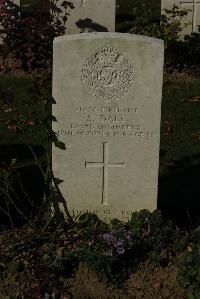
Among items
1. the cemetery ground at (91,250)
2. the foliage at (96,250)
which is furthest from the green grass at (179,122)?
the foliage at (96,250)

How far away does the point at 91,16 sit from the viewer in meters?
10.3

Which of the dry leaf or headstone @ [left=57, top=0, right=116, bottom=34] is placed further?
headstone @ [left=57, top=0, right=116, bottom=34]

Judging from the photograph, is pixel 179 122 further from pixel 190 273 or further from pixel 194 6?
pixel 190 273

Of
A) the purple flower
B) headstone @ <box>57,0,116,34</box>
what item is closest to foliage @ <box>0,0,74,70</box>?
headstone @ <box>57,0,116,34</box>

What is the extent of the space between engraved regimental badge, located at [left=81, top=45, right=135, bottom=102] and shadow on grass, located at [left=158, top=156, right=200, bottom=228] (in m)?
1.29

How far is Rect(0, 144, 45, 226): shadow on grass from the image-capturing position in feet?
18.9

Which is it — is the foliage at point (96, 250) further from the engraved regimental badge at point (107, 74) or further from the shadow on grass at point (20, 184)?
the engraved regimental badge at point (107, 74)

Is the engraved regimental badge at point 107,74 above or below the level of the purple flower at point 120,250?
above

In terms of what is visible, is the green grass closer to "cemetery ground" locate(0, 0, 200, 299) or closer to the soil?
"cemetery ground" locate(0, 0, 200, 299)

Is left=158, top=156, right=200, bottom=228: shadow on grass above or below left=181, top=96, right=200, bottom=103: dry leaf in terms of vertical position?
below

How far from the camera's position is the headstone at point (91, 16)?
10156 mm

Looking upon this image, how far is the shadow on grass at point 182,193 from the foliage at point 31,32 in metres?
2.91

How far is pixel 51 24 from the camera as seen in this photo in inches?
399

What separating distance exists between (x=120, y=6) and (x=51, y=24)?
9.83 feet
